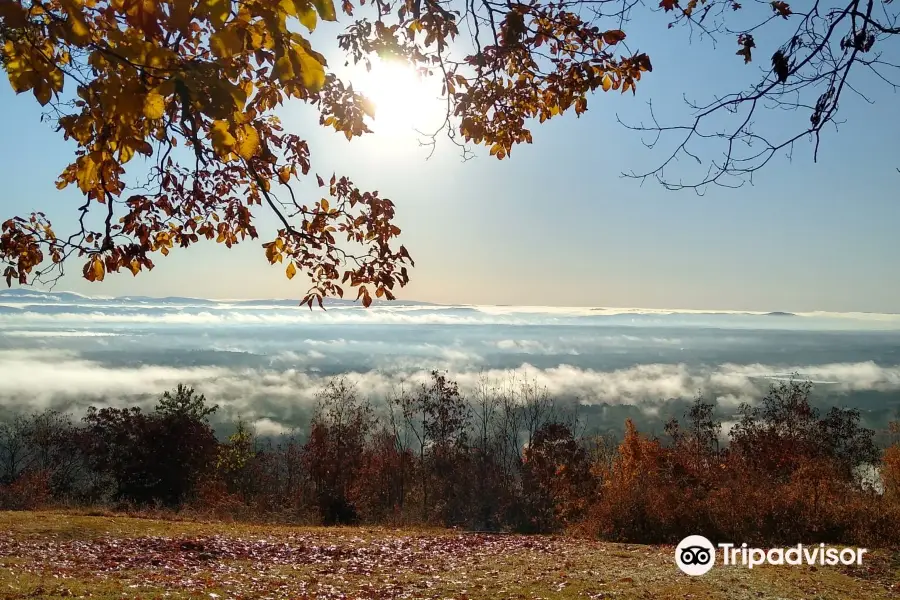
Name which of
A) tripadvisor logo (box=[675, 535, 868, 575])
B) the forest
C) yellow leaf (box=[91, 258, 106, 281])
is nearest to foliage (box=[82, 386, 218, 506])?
the forest

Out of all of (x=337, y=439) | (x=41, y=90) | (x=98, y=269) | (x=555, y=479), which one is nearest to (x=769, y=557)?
(x=98, y=269)

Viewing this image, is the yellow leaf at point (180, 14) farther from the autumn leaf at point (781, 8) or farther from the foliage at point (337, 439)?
the foliage at point (337, 439)

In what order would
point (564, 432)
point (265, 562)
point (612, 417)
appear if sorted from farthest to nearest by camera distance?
point (612, 417) < point (564, 432) < point (265, 562)

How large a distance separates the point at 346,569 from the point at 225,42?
1415 centimetres

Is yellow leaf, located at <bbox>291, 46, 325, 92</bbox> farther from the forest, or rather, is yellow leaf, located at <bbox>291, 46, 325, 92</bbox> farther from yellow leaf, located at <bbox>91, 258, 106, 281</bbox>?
the forest

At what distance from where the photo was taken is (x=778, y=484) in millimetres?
28656

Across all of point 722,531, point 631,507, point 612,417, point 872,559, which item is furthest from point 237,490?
point 612,417

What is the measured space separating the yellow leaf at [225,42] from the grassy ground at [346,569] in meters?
9.70

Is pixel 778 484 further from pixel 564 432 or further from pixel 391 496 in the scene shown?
pixel 391 496

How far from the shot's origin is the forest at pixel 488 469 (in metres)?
26.4

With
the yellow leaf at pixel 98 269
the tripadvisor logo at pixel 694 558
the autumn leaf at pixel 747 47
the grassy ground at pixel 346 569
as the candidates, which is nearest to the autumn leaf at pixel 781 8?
the autumn leaf at pixel 747 47

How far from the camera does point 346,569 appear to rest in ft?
47.3

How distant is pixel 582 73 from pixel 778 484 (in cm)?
2916

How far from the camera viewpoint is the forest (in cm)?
2638
